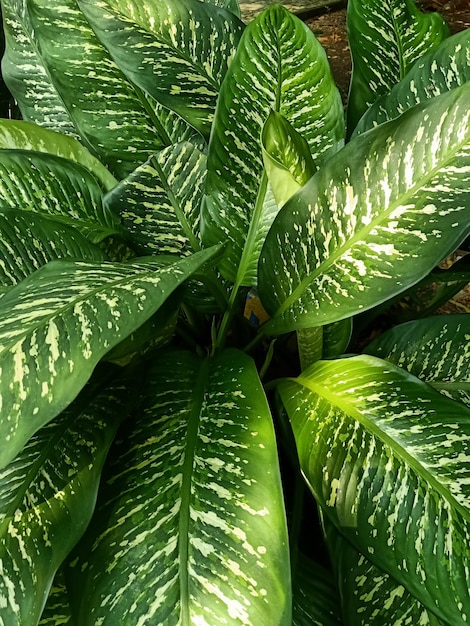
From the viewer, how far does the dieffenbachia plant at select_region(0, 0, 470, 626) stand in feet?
1.81

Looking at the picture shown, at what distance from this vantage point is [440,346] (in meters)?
0.83

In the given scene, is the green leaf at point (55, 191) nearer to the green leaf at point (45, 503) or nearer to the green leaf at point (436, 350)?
the green leaf at point (45, 503)

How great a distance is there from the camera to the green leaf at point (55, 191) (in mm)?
831

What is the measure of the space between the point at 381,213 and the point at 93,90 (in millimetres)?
533

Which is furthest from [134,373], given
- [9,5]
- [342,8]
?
[342,8]

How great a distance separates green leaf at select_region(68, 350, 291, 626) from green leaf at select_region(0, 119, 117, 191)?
16.7 inches

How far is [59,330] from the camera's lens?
53 cm

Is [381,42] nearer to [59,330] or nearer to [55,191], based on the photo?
[55,191]

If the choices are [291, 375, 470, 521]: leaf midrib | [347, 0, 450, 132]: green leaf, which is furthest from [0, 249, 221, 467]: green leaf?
[347, 0, 450, 132]: green leaf

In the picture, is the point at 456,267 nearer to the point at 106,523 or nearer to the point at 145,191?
the point at 145,191

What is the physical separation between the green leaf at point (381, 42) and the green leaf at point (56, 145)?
0.41 metres

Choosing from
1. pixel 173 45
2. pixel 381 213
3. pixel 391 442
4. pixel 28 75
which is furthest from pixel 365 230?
pixel 28 75

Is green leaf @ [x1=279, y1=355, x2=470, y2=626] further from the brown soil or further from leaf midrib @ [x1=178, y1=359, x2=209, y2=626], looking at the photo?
the brown soil

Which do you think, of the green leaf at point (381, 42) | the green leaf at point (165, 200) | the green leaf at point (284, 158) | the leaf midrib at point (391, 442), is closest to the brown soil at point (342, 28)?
the green leaf at point (381, 42)
